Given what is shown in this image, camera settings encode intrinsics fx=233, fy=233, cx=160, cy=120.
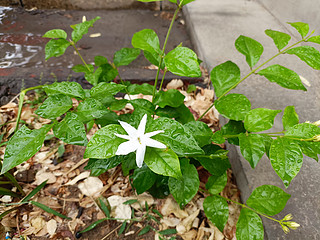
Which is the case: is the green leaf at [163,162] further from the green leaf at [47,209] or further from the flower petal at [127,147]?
the green leaf at [47,209]

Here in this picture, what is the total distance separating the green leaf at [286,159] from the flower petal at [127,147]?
0.43m

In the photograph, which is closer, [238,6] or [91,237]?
[91,237]

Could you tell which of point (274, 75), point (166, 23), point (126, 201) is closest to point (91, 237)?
point (126, 201)

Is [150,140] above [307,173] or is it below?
above

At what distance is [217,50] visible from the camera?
7.04 ft

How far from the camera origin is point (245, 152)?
82 centimetres

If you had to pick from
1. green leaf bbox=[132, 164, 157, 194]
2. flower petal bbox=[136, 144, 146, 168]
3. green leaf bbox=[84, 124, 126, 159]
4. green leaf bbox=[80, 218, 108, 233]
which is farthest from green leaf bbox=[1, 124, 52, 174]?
green leaf bbox=[80, 218, 108, 233]

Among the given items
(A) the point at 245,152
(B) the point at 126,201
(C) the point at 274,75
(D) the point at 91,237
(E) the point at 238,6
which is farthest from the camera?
(E) the point at 238,6

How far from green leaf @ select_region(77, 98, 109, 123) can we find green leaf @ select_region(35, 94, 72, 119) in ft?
0.19

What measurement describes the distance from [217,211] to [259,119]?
1.46 ft

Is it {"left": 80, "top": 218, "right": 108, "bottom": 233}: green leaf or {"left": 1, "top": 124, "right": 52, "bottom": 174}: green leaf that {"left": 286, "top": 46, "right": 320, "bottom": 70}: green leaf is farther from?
{"left": 80, "top": 218, "right": 108, "bottom": 233}: green leaf

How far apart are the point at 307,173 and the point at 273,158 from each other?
0.70 m

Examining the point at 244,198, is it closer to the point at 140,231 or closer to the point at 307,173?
the point at 307,173

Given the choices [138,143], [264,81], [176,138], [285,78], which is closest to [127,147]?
[138,143]
